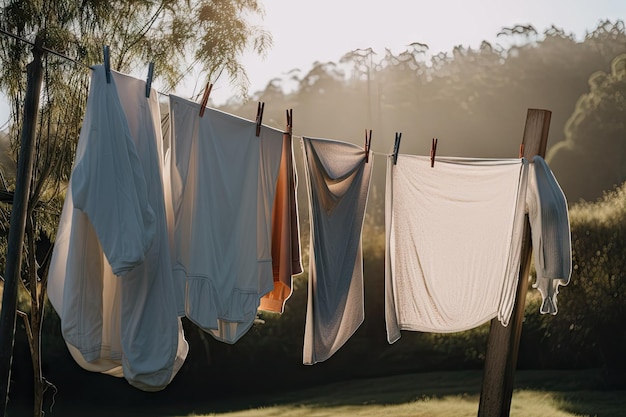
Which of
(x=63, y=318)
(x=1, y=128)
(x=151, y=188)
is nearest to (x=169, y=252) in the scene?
(x=151, y=188)

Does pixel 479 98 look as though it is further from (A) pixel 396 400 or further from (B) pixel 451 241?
(B) pixel 451 241

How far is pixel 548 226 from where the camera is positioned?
322 centimetres

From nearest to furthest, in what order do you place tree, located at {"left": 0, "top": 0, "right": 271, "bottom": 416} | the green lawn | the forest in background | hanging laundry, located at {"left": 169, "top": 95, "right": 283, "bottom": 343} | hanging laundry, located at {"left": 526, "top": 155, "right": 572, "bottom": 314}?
hanging laundry, located at {"left": 169, "top": 95, "right": 283, "bottom": 343}, hanging laundry, located at {"left": 526, "top": 155, "right": 572, "bottom": 314}, tree, located at {"left": 0, "top": 0, "right": 271, "bottom": 416}, the green lawn, the forest in background

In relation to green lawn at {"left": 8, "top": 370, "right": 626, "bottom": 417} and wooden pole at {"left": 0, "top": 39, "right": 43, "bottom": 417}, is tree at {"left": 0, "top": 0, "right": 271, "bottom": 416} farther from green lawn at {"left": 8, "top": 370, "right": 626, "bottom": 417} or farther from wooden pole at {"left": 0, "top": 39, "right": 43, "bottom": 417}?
green lawn at {"left": 8, "top": 370, "right": 626, "bottom": 417}

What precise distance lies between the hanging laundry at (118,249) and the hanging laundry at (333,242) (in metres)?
0.68

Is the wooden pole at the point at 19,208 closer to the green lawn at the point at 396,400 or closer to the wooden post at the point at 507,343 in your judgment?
the wooden post at the point at 507,343

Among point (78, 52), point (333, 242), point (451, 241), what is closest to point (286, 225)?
point (333, 242)

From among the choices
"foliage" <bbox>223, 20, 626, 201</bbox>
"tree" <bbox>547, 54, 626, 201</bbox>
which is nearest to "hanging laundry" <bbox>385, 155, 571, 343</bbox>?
"foliage" <bbox>223, 20, 626, 201</bbox>

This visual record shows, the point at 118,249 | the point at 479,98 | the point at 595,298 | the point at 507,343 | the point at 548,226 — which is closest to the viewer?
the point at 118,249

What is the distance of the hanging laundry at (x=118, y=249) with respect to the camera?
2.24m

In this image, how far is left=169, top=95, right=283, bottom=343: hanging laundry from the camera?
8.52ft

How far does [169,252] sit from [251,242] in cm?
37

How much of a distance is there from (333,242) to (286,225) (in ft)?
0.74

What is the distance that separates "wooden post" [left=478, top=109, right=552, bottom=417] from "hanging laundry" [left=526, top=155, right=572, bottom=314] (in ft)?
0.76
